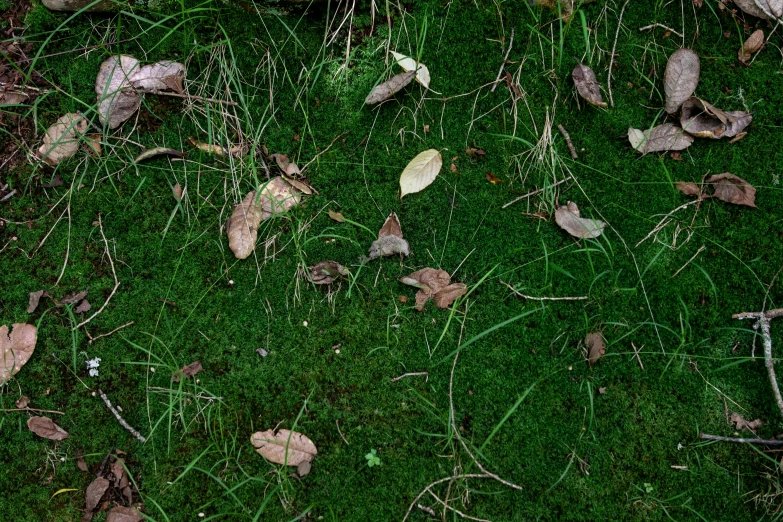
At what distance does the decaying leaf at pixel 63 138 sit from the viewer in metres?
2.24

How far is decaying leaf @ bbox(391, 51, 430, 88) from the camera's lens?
88.4 inches

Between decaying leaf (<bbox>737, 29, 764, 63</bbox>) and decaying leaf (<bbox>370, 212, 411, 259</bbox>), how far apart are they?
1.68 meters

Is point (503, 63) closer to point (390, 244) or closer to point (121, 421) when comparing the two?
point (390, 244)

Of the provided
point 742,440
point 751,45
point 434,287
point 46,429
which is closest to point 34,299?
point 46,429

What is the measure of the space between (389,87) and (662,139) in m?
1.18

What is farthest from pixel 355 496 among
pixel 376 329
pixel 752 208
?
pixel 752 208

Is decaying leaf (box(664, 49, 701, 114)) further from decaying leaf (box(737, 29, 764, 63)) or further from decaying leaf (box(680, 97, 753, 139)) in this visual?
decaying leaf (box(737, 29, 764, 63))

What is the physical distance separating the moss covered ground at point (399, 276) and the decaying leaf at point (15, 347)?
43 millimetres

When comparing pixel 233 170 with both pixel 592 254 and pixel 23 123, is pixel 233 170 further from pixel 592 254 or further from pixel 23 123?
pixel 592 254

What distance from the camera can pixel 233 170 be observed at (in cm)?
221

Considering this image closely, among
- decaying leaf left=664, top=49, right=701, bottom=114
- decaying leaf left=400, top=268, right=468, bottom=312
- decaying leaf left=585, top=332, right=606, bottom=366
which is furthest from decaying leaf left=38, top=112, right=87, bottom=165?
decaying leaf left=664, top=49, right=701, bottom=114

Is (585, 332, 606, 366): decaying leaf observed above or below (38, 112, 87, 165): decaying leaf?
below

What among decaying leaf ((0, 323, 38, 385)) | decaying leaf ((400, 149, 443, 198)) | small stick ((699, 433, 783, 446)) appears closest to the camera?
small stick ((699, 433, 783, 446))

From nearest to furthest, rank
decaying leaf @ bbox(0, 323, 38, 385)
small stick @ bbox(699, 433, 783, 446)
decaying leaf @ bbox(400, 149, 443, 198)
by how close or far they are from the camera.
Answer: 1. small stick @ bbox(699, 433, 783, 446)
2. decaying leaf @ bbox(0, 323, 38, 385)
3. decaying leaf @ bbox(400, 149, 443, 198)
